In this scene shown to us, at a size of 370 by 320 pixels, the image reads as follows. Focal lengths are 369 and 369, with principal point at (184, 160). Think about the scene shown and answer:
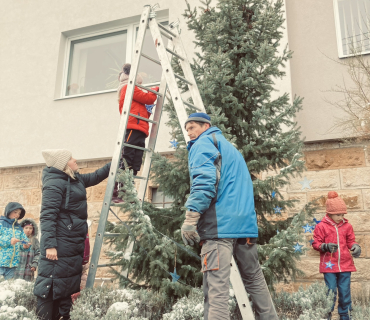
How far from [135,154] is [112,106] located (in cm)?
301

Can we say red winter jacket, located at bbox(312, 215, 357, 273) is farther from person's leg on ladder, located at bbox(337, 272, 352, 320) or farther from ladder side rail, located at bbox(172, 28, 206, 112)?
ladder side rail, located at bbox(172, 28, 206, 112)

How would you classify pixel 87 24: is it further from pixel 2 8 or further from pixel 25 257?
pixel 25 257

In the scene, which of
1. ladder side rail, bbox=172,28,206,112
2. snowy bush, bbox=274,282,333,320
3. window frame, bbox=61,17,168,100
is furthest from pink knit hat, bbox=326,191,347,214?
window frame, bbox=61,17,168,100

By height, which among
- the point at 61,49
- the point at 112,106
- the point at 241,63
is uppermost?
the point at 61,49

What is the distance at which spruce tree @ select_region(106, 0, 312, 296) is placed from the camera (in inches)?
139

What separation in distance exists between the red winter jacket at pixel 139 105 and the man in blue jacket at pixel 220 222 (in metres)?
1.30

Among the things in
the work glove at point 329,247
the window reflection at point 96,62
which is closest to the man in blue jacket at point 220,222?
the work glove at point 329,247

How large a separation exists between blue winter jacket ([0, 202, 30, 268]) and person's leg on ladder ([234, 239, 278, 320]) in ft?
12.2

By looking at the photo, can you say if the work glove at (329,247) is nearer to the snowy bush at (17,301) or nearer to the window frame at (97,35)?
the snowy bush at (17,301)

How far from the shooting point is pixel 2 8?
8156 mm

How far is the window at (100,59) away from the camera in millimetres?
7164

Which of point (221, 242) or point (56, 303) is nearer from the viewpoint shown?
point (221, 242)

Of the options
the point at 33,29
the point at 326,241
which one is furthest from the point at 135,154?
the point at 33,29

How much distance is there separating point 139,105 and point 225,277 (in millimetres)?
2191
